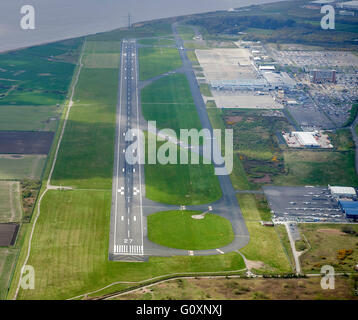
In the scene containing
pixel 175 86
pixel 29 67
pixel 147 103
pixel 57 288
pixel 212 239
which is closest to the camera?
pixel 57 288

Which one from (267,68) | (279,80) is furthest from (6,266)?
(267,68)

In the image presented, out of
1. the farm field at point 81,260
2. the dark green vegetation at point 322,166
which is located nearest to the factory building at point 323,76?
the dark green vegetation at point 322,166

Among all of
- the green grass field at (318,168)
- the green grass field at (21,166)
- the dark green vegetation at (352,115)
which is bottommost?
the green grass field at (318,168)

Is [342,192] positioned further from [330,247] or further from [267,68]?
[267,68]

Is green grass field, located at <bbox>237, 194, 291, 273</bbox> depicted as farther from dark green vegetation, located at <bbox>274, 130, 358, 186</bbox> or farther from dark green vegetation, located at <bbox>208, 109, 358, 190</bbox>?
dark green vegetation, located at <bbox>274, 130, 358, 186</bbox>

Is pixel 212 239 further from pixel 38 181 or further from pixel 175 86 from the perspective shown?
pixel 175 86

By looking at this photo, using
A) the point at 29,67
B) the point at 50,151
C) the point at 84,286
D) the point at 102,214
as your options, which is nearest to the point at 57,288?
the point at 84,286

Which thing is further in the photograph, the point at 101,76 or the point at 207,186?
the point at 101,76

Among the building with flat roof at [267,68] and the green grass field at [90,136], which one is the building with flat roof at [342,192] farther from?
the building with flat roof at [267,68]
